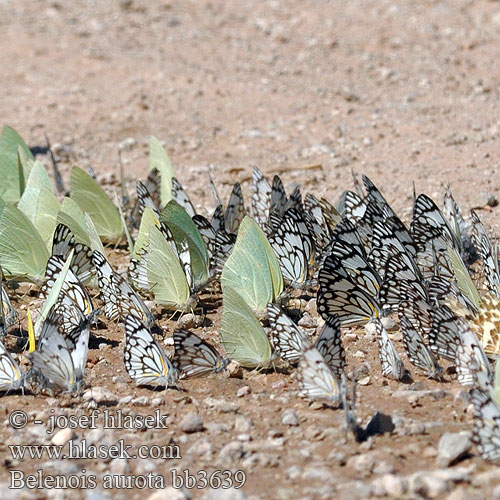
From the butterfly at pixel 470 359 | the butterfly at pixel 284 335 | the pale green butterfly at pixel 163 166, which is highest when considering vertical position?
the pale green butterfly at pixel 163 166

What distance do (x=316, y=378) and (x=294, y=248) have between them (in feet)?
5.24

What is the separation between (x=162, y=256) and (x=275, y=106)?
424cm

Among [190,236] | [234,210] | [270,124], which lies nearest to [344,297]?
[190,236]

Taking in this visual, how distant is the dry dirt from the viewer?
361 cm

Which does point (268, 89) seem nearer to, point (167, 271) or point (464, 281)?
point (167, 271)

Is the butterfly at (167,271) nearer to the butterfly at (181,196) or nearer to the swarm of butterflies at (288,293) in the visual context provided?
the swarm of butterflies at (288,293)

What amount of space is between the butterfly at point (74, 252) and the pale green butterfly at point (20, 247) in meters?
0.11

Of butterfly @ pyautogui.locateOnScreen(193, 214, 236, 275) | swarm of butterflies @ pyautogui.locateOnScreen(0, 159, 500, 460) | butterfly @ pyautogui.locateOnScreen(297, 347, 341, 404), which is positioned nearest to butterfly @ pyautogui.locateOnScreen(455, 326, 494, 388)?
swarm of butterflies @ pyautogui.locateOnScreen(0, 159, 500, 460)

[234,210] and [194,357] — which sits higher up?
[234,210]

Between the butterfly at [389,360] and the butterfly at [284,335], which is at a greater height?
the butterfly at [284,335]

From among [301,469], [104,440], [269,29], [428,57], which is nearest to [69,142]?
[269,29]

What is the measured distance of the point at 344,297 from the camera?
4949 mm

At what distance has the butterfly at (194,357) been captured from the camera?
4.30 meters

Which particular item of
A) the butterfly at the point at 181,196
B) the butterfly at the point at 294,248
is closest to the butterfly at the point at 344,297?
the butterfly at the point at 294,248
